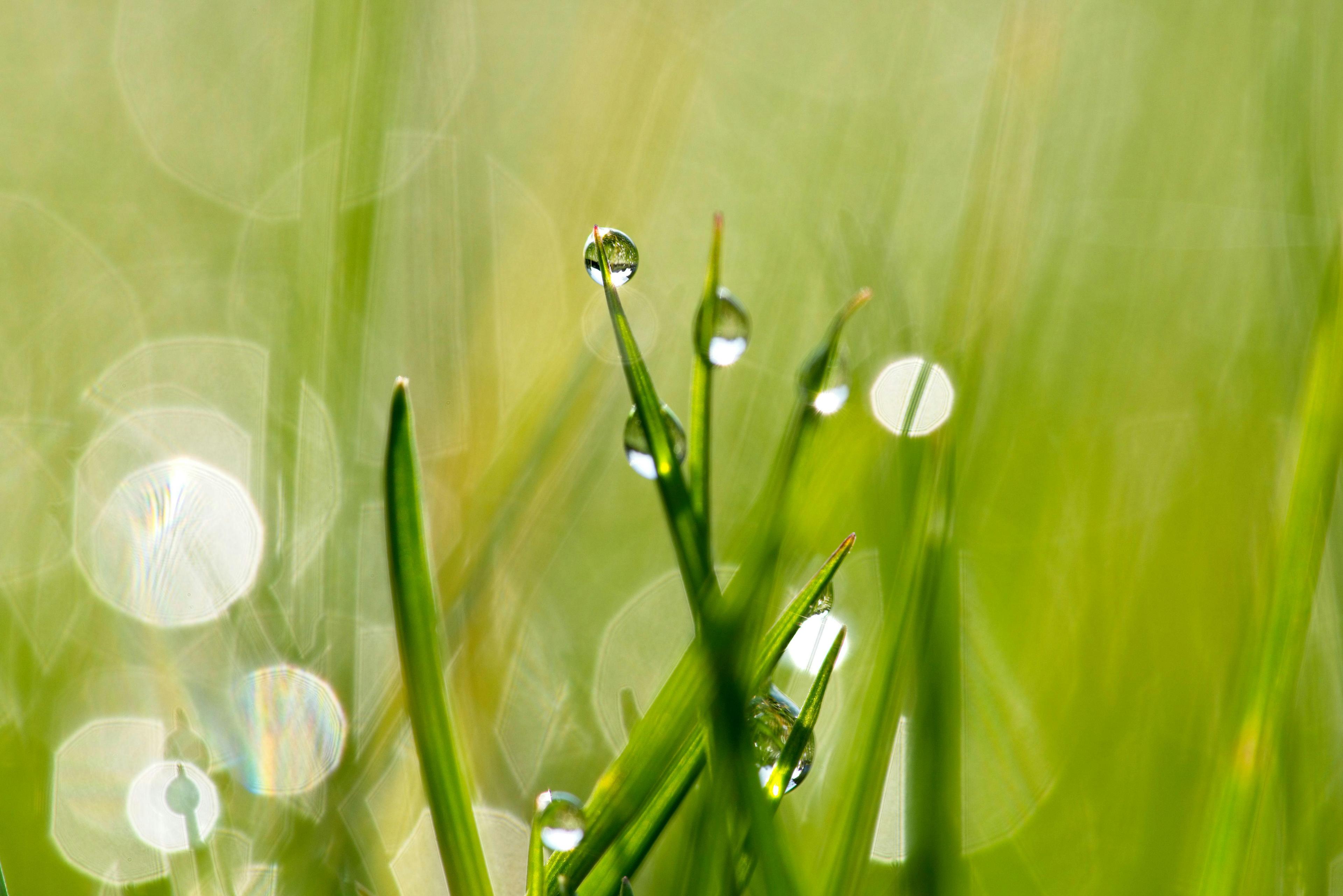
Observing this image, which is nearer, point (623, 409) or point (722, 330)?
point (722, 330)

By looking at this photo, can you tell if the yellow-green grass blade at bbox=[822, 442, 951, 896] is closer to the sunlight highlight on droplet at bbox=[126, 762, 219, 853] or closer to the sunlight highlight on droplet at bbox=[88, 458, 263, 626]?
the sunlight highlight on droplet at bbox=[126, 762, 219, 853]

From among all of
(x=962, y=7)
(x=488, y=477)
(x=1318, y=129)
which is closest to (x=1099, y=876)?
(x=488, y=477)

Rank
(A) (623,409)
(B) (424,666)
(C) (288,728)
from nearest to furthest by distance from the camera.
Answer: (B) (424,666), (C) (288,728), (A) (623,409)

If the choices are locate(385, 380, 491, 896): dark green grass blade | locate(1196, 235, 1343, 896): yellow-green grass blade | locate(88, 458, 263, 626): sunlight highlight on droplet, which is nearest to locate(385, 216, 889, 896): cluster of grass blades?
locate(385, 380, 491, 896): dark green grass blade

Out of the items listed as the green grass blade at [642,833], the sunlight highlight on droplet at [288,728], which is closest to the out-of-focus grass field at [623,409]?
the sunlight highlight on droplet at [288,728]

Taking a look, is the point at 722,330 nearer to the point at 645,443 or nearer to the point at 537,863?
the point at 645,443

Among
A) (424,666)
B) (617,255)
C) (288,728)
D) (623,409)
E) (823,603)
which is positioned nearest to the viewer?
(424,666)

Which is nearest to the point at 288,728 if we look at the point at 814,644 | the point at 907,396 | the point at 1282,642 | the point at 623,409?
the point at 814,644
